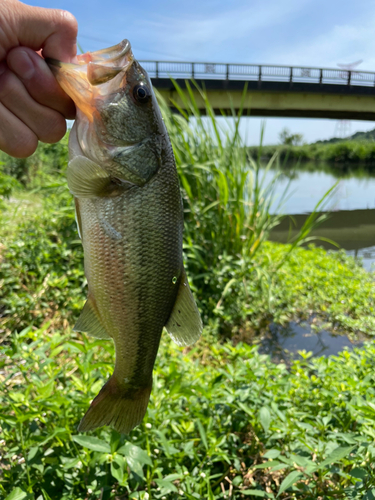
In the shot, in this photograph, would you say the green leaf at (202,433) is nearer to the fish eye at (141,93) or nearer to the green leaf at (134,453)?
the green leaf at (134,453)

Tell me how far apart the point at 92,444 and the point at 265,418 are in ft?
2.75

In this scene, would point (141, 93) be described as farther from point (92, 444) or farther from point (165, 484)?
point (165, 484)

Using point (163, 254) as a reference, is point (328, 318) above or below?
below

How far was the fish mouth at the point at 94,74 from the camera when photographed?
124 cm

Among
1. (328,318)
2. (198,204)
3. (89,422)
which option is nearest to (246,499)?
(89,422)

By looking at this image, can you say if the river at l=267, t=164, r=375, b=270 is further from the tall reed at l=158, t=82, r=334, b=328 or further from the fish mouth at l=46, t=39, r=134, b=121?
the fish mouth at l=46, t=39, r=134, b=121

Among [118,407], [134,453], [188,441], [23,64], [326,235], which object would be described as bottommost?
[326,235]

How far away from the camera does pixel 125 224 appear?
1.23 meters

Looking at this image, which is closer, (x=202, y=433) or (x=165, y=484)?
(x=165, y=484)

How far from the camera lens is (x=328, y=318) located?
541cm

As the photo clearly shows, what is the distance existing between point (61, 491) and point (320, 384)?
1709mm

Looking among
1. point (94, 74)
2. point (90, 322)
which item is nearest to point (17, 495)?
point (90, 322)

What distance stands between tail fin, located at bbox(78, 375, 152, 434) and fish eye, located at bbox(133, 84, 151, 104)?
989 mm

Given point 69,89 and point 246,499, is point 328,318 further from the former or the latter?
point 69,89
